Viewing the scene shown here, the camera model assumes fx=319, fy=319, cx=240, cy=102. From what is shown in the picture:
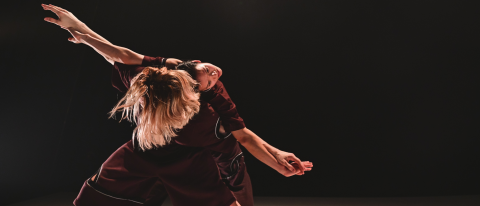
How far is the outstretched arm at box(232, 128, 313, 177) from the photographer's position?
42.4 inches

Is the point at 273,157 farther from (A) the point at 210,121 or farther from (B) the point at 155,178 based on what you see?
(B) the point at 155,178

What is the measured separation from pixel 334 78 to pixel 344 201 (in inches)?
33.4

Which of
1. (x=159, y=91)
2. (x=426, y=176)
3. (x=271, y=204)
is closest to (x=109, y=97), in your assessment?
(x=271, y=204)

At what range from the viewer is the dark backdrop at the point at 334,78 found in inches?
85.2

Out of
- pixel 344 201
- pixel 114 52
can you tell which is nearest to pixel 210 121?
pixel 114 52

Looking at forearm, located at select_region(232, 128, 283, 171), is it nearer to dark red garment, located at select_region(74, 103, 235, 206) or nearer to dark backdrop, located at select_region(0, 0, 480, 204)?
dark red garment, located at select_region(74, 103, 235, 206)

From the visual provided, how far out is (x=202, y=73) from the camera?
1075 mm

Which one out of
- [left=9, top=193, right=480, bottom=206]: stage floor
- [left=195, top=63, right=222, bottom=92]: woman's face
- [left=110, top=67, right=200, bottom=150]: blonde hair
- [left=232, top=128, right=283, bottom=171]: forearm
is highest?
[left=195, top=63, right=222, bottom=92]: woman's face

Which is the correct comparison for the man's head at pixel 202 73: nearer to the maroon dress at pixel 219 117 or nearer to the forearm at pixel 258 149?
the maroon dress at pixel 219 117

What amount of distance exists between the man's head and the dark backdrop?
1.18m

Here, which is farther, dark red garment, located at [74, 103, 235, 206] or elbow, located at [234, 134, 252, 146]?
elbow, located at [234, 134, 252, 146]

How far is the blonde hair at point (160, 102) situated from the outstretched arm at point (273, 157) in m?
0.21

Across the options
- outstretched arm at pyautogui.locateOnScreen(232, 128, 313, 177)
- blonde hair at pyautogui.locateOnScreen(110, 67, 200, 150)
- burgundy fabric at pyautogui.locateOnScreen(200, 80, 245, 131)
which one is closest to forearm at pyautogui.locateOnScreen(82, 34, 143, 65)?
blonde hair at pyautogui.locateOnScreen(110, 67, 200, 150)

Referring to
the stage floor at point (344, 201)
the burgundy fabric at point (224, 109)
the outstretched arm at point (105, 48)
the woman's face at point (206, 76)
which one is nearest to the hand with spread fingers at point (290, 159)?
the burgundy fabric at point (224, 109)
